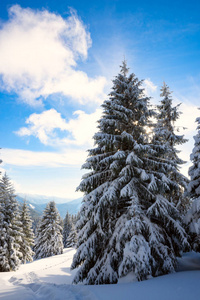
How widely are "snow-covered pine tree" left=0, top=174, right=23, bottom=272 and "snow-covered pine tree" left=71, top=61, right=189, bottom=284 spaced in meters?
13.9

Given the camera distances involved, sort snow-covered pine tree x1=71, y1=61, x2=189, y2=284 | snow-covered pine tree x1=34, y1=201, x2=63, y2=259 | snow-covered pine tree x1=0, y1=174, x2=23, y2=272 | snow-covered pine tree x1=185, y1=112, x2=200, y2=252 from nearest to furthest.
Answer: snow-covered pine tree x1=71, y1=61, x2=189, y2=284 → snow-covered pine tree x1=185, y1=112, x2=200, y2=252 → snow-covered pine tree x1=0, y1=174, x2=23, y2=272 → snow-covered pine tree x1=34, y1=201, x2=63, y2=259

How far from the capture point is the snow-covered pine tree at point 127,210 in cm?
680

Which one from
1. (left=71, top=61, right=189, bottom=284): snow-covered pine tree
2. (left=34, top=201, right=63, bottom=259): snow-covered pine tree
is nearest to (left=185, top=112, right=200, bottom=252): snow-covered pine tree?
(left=71, top=61, right=189, bottom=284): snow-covered pine tree

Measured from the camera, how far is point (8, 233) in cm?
2027

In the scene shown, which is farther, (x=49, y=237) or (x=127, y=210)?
(x=49, y=237)

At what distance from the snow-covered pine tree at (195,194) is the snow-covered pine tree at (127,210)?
68cm

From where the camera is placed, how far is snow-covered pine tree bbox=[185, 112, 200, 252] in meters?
7.65

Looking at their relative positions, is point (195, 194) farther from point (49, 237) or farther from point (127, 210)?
point (49, 237)

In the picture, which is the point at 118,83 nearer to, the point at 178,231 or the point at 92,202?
the point at 92,202

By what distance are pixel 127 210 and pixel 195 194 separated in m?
3.87

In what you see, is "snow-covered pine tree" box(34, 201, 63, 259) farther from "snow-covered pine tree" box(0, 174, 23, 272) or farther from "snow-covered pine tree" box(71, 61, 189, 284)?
"snow-covered pine tree" box(71, 61, 189, 284)

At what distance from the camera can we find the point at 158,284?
17.4 ft

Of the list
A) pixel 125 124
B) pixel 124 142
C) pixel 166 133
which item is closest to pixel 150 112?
pixel 125 124

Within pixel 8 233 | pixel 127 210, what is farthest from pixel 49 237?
pixel 127 210
